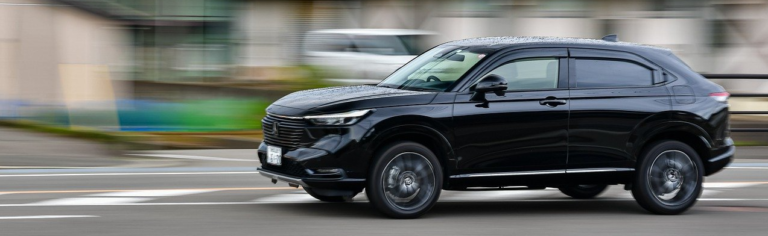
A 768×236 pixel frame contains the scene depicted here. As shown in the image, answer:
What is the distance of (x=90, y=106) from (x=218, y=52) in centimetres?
Answer: 482

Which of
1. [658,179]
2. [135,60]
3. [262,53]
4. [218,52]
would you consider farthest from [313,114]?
[262,53]

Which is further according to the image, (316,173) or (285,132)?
(285,132)

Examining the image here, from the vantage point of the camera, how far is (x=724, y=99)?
10531 millimetres

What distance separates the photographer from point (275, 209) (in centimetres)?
1030

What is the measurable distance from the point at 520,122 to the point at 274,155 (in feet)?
6.46

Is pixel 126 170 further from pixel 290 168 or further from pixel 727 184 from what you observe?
pixel 727 184

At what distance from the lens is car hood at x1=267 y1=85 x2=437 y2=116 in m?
9.30

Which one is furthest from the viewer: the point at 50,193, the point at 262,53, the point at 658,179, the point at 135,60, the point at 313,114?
the point at 262,53

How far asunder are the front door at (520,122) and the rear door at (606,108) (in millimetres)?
105

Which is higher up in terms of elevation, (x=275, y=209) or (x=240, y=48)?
(x=240, y=48)

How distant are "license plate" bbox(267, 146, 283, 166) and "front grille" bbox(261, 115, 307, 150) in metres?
0.04

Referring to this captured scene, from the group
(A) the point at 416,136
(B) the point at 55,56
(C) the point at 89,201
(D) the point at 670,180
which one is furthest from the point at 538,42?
(B) the point at 55,56

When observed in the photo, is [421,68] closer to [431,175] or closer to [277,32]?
[431,175]

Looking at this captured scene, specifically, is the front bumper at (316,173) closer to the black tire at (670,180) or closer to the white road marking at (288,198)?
the white road marking at (288,198)
